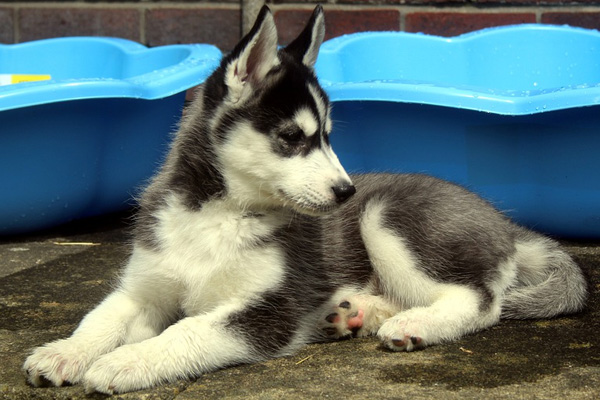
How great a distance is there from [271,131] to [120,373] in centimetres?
82

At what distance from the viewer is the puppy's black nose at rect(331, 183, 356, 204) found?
258 cm

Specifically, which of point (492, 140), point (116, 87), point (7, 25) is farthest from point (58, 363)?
point (7, 25)

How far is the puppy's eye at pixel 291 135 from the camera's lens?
266 cm

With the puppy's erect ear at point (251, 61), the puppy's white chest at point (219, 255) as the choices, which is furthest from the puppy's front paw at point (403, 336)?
the puppy's erect ear at point (251, 61)

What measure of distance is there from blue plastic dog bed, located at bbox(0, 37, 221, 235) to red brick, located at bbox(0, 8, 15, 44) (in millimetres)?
1397

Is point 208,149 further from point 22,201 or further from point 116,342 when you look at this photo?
point 22,201

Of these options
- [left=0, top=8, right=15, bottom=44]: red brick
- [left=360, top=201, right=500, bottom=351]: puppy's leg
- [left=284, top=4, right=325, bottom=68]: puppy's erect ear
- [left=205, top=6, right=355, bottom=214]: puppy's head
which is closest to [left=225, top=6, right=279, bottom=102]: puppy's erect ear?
[left=205, top=6, right=355, bottom=214]: puppy's head

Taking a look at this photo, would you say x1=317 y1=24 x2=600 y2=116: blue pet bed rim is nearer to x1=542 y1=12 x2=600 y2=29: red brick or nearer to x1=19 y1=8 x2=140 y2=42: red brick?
x1=542 y1=12 x2=600 y2=29: red brick

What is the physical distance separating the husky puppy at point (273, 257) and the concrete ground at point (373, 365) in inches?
2.3

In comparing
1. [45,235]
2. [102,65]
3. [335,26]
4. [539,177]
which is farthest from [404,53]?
[45,235]

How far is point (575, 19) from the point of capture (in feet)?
17.2

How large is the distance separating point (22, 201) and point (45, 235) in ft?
0.93

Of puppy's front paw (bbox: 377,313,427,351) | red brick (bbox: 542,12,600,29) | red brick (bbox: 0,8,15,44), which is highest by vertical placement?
red brick (bbox: 542,12,600,29)

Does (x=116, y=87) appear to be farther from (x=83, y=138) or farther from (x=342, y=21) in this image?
(x=342, y=21)
